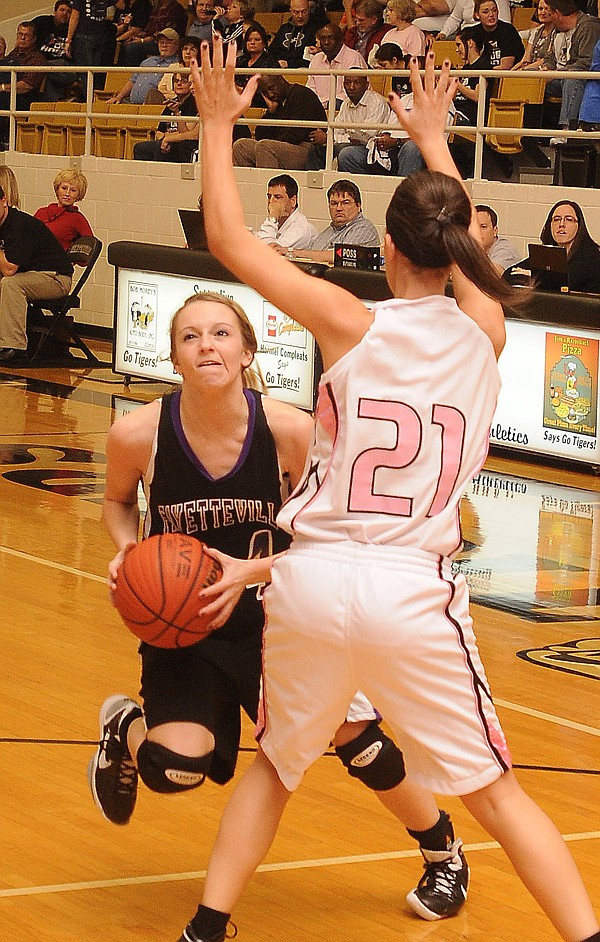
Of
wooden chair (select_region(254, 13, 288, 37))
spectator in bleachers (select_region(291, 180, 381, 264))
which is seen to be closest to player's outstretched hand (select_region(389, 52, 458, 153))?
spectator in bleachers (select_region(291, 180, 381, 264))

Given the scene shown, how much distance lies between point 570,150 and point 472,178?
1134mm

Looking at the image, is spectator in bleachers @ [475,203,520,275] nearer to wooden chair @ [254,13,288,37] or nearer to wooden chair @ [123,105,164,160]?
wooden chair @ [123,105,164,160]

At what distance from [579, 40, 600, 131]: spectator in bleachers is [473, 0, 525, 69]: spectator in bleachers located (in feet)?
4.58

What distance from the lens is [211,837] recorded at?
152 inches

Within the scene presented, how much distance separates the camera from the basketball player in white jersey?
108 inches

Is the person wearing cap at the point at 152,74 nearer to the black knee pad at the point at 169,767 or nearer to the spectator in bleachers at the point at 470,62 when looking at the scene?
the spectator in bleachers at the point at 470,62

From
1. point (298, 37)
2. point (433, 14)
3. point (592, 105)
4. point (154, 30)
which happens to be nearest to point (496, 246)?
point (592, 105)

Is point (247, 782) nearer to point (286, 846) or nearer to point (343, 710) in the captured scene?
point (343, 710)

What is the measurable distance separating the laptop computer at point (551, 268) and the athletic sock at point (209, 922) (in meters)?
7.44

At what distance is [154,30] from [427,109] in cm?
1624

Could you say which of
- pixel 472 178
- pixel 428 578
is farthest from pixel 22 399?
pixel 428 578

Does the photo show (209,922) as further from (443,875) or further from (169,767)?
(443,875)

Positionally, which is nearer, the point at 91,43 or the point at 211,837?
the point at 211,837

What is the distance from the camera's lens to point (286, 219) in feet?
42.7
